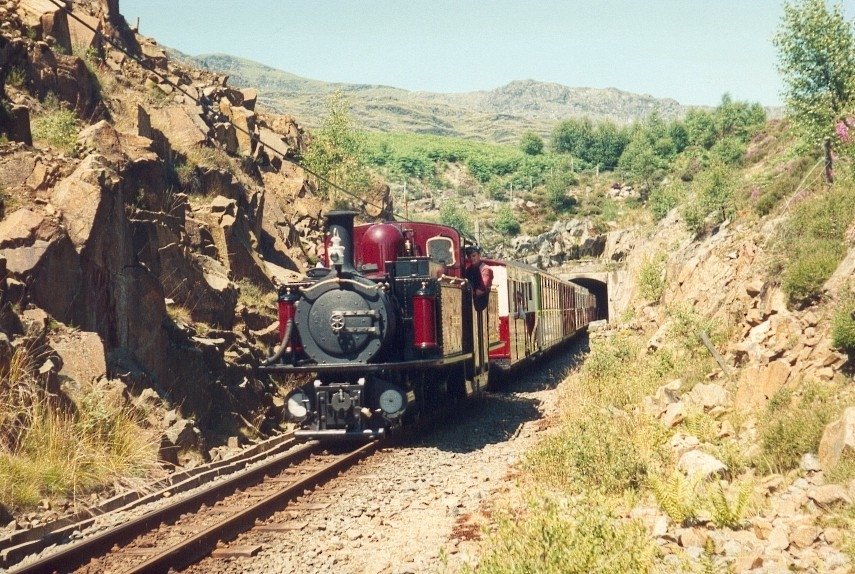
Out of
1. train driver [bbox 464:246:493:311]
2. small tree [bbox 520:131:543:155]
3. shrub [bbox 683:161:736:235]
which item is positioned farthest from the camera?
small tree [bbox 520:131:543:155]

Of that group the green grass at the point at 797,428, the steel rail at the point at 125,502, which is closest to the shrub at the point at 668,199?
the steel rail at the point at 125,502

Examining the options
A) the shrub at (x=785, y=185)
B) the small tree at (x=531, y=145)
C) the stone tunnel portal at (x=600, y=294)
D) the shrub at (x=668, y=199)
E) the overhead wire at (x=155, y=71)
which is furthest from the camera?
the small tree at (x=531, y=145)

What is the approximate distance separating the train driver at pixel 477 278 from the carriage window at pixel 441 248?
0.53 metres

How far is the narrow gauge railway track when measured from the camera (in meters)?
6.78

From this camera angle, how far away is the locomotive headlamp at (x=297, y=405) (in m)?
11.4

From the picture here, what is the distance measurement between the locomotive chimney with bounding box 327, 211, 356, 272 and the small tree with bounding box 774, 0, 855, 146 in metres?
Answer: 12.0

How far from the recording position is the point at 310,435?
11250 millimetres

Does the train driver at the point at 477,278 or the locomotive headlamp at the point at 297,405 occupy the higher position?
the train driver at the point at 477,278

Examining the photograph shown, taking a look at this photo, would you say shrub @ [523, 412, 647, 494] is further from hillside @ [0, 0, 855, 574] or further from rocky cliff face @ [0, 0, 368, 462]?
rocky cliff face @ [0, 0, 368, 462]

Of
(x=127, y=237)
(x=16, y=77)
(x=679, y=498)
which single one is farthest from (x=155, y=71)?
(x=679, y=498)

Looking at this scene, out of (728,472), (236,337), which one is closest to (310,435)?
(236,337)

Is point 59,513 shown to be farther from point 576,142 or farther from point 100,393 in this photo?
point 576,142

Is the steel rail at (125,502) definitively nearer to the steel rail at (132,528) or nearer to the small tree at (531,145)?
the steel rail at (132,528)

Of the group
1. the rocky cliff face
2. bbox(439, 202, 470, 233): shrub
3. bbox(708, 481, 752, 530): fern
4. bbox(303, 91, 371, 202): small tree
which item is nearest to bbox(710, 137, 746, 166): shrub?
bbox(439, 202, 470, 233): shrub
